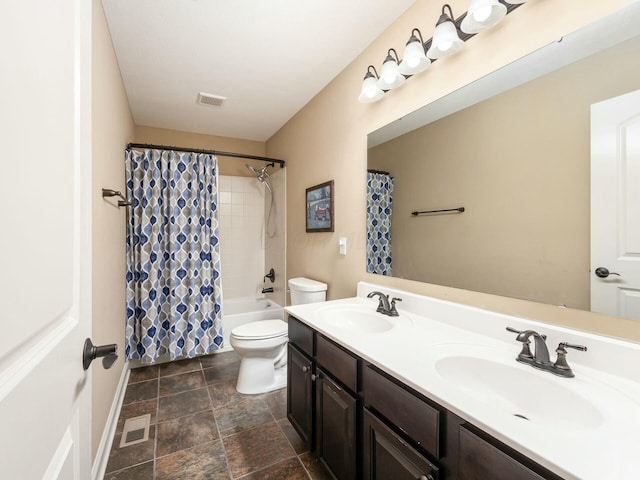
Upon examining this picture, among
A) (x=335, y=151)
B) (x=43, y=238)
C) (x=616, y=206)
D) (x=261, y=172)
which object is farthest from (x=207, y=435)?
(x=261, y=172)

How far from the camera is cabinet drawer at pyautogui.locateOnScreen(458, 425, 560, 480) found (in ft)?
1.93

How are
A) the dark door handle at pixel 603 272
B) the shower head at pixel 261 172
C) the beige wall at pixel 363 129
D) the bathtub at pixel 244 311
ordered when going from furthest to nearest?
the shower head at pixel 261 172 < the bathtub at pixel 244 311 < the beige wall at pixel 363 129 < the dark door handle at pixel 603 272

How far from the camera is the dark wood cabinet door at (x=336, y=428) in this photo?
1.14m

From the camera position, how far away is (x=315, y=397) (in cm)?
141

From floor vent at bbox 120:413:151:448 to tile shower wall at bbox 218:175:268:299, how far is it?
1.69m

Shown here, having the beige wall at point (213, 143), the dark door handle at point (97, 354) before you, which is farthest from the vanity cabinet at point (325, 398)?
the beige wall at point (213, 143)

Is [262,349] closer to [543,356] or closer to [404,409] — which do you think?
[404,409]

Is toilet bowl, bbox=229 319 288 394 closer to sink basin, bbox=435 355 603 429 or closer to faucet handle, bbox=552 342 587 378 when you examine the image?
sink basin, bbox=435 355 603 429

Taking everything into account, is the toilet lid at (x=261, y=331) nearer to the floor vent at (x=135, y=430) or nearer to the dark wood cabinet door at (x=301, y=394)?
the dark wood cabinet door at (x=301, y=394)

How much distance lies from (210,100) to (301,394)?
2442 millimetres

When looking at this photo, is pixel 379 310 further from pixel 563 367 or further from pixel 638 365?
pixel 638 365

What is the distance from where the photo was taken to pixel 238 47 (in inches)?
72.9

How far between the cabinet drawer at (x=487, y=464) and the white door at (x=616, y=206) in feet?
2.06

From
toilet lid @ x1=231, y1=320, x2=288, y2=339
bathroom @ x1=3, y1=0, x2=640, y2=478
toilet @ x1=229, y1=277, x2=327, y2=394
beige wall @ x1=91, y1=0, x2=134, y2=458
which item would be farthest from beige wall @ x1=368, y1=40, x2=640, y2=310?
beige wall @ x1=91, y1=0, x2=134, y2=458
